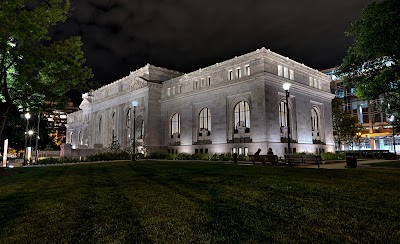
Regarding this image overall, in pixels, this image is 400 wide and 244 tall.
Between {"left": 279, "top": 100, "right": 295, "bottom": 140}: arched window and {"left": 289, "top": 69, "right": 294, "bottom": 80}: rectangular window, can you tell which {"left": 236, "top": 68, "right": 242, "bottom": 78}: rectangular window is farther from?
{"left": 289, "top": 69, "right": 294, "bottom": 80}: rectangular window

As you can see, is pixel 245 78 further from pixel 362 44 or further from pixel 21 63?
pixel 21 63

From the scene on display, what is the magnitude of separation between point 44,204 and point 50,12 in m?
15.4

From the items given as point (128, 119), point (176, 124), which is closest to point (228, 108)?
point (176, 124)

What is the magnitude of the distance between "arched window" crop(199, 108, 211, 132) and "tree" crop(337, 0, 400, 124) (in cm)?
2461

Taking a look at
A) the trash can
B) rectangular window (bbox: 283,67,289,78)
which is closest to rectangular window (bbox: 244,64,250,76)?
rectangular window (bbox: 283,67,289,78)

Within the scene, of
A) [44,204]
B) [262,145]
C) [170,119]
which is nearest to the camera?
[44,204]

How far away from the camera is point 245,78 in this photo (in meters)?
39.8

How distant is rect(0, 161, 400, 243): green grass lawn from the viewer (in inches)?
214

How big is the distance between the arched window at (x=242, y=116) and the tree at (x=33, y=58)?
25.0 meters

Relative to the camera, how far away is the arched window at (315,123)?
46625 millimetres

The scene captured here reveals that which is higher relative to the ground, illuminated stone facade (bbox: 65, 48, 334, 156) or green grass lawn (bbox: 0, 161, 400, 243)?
illuminated stone facade (bbox: 65, 48, 334, 156)

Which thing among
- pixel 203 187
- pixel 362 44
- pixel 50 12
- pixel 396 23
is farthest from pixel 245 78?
pixel 203 187

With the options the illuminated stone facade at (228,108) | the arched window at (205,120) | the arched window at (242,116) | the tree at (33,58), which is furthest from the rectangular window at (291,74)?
the tree at (33,58)

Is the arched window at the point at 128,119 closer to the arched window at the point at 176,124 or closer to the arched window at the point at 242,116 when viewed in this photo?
the arched window at the point at 176,124
